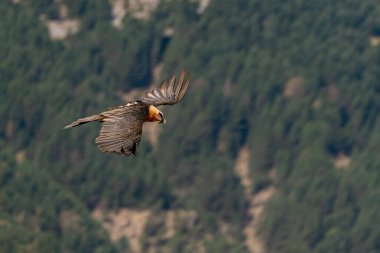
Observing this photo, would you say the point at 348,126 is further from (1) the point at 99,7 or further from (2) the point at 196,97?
(1) the point at 99,7

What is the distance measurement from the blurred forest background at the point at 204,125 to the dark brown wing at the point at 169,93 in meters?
80.8

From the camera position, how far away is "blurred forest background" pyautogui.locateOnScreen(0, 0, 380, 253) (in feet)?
391

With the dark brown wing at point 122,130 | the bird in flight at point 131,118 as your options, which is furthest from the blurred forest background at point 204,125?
the dark brown wing at point 122,130

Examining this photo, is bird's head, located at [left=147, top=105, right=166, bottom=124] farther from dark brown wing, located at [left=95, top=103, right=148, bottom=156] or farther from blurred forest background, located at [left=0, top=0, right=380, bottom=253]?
blurred forest background, located at [left=0, top=0, right=380, bottom=253]

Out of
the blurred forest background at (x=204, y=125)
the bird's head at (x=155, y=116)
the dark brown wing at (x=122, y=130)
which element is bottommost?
the dark brown wing at (x=122, y=130)

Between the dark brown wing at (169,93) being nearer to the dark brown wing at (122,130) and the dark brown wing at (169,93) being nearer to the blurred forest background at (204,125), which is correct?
the dark brown wing at (122,130)

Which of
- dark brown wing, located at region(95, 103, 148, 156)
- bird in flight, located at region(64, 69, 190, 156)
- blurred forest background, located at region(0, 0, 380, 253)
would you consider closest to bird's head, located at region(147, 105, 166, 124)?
bird in flight, located at region(64, 69, 190, 156)

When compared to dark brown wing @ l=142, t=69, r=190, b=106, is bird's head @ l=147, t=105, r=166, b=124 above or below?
below

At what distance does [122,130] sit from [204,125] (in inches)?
4253

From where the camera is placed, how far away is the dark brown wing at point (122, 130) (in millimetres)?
22984

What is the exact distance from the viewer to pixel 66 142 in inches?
4948

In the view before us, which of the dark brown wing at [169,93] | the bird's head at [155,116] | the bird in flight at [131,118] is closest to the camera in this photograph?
the bird in flight at [131,118]

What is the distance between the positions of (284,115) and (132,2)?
60.2 feet

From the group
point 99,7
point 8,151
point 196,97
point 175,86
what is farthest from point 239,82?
point 175,86
